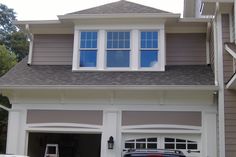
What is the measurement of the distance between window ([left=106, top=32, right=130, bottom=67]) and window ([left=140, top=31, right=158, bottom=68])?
51cm

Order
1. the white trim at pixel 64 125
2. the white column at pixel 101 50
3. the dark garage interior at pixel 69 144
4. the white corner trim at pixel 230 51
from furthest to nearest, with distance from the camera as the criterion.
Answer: the dark garage interior at pixel 69 144 → the white column at pixel 101 50 → the white trim at pixel 64 125 → the white corner trim at pixel 230 51

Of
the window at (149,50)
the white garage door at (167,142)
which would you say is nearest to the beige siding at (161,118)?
the white garage door at (167,142)

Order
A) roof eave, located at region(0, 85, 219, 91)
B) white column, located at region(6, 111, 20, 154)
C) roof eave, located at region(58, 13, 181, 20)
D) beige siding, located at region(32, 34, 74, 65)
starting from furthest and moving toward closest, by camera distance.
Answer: beige siding, located at region(32, 34, 74, 65) < roof eave, located at region(58, 13, 181, 20) < white column, located at region(6, 111, 20, 154) < roof eave, located at region(0, 85, 219, 91)

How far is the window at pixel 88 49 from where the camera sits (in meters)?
14.1

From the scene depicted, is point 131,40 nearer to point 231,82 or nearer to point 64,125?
point 64,125

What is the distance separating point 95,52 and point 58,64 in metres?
1.58

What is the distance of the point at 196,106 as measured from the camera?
1252cm

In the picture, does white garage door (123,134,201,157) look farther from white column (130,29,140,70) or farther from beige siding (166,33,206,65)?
beige siding (166,33,206,65)

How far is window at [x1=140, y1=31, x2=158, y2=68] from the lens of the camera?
45.3ft

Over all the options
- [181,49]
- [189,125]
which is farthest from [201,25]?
[189,125]

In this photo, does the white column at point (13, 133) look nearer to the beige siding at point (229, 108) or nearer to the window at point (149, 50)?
the window at point (149, 50)

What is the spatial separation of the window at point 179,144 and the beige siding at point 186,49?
2905mm

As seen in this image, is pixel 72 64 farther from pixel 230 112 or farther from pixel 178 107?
pixel 230 112

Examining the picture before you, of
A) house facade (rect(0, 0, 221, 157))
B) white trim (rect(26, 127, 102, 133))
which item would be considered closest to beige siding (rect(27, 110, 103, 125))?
house facade (rect(0, 0, 221, 157))
